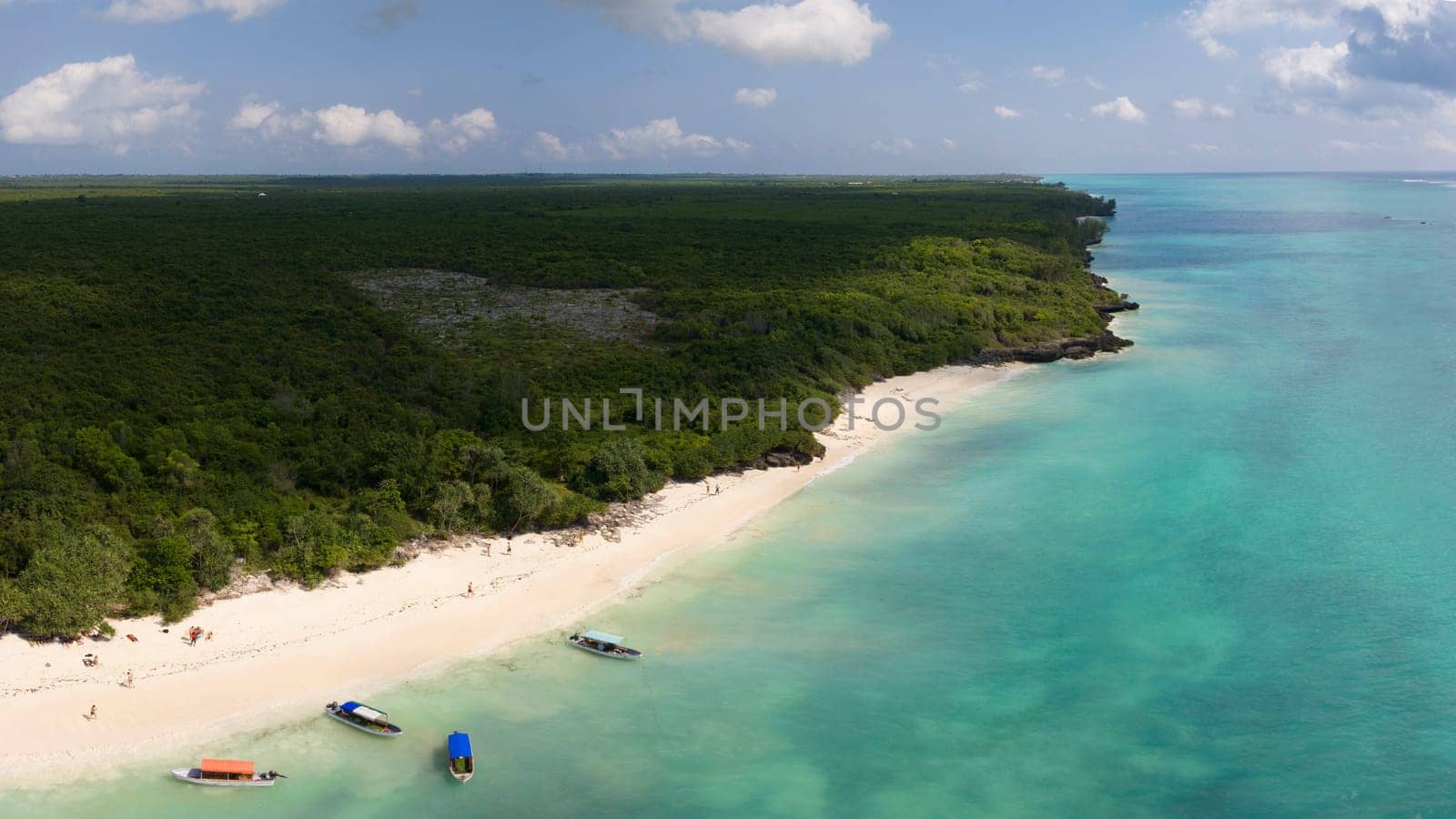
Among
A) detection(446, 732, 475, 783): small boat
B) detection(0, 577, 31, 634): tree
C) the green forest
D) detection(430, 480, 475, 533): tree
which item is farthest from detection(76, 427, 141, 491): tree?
detection(446, 732, 475, 783): small boat

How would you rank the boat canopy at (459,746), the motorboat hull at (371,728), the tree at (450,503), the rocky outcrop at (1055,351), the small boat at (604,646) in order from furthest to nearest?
1. the rocky outcrop at (1055,351)
2. the tree at (450,503)
3. the small boat at (604,646)
4. the motorboat hull at (371,728)
5. the boat canopy at (459,746)

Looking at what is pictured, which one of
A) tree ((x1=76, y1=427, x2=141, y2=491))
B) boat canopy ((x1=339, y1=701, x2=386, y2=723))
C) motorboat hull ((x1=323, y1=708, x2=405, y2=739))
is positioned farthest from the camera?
tree ((x1=76, y1=427, x2=141, y2=491))

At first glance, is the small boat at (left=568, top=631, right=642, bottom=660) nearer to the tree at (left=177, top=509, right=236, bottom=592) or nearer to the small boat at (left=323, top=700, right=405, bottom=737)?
the small boat at (left=323, top=700, right=405, bottom=737)

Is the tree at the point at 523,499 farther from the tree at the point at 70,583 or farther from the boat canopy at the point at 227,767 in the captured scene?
Answer: the boat canopy at the point at 227,767

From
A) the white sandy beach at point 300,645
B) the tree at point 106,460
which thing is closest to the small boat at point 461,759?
the white sandy beach at point 300,645

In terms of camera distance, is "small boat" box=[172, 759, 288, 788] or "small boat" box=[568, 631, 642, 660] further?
"small boat" box=[568, 631, 642, 660]

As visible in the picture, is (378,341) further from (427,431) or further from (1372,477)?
(1372,477)

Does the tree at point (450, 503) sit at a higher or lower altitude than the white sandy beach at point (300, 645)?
higher

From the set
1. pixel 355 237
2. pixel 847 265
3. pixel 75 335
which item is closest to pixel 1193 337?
pixel 847 265
